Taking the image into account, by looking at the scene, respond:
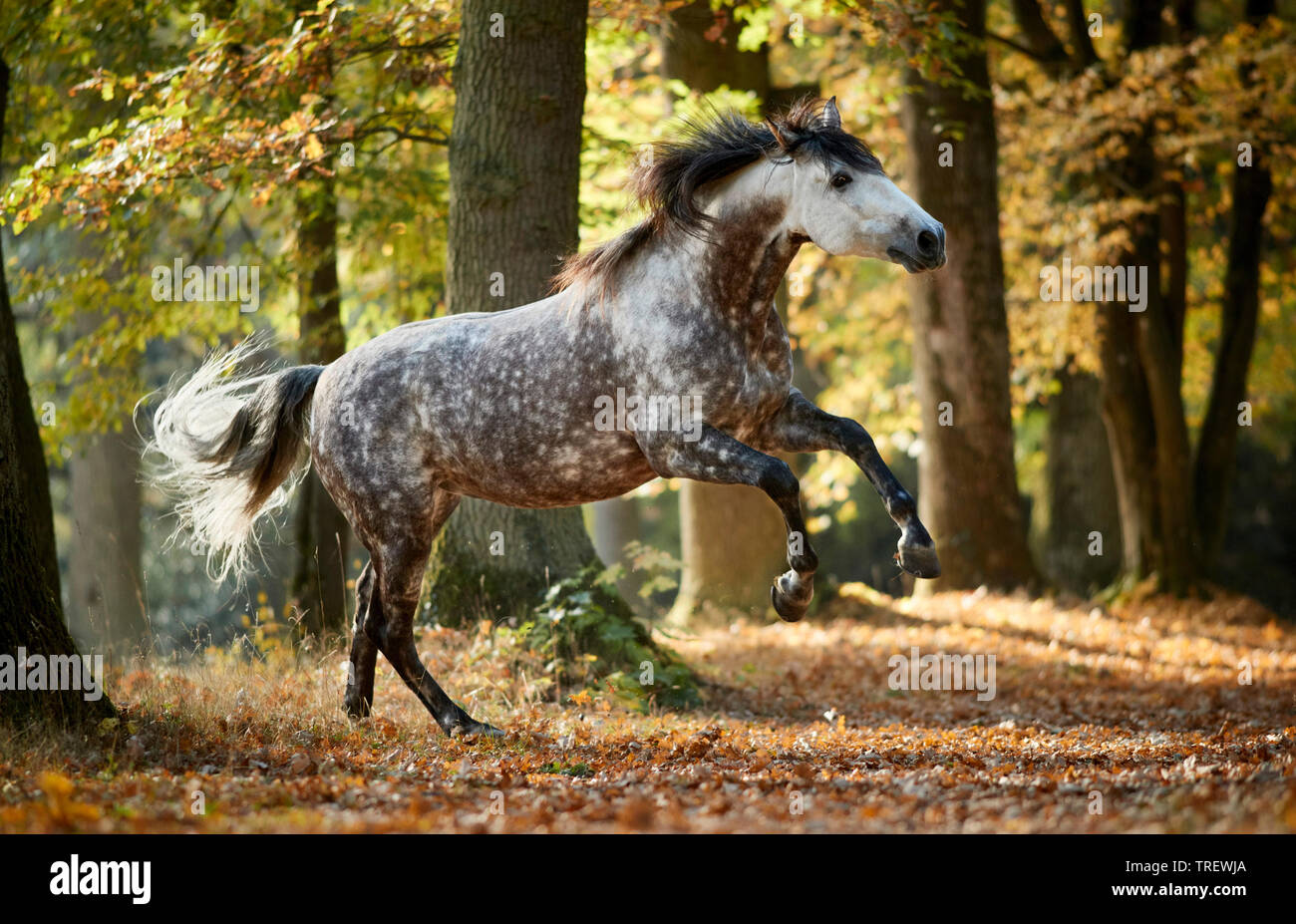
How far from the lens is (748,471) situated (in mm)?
5926

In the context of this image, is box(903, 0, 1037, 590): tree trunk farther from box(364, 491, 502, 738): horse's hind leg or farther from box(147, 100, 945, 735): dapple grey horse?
box(364, 491, 502, 738): horse's hind leg

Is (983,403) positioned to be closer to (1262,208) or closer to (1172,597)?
(1172,597)

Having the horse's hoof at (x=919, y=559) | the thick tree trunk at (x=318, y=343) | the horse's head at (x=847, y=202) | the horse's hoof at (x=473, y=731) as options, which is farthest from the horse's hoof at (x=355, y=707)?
the thick tree trunk at (x=318, y=343)

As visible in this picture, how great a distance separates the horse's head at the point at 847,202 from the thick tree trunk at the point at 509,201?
2941mm

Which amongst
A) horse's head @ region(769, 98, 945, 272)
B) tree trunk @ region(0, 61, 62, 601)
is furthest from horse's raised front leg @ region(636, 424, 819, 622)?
tree trunk @ region(0, 61, 62, 601)

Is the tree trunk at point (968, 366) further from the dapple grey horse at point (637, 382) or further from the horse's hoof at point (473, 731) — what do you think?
the horse's hoof at point (473, 731)

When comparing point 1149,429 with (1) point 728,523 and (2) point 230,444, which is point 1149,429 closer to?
(1) point 728,523

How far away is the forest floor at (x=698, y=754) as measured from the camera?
438 cm

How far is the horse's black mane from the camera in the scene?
239 inches

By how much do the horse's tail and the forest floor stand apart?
38.8 inches

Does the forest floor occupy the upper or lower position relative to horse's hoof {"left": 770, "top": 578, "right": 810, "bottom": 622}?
lower

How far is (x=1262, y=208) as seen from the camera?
15133mm
